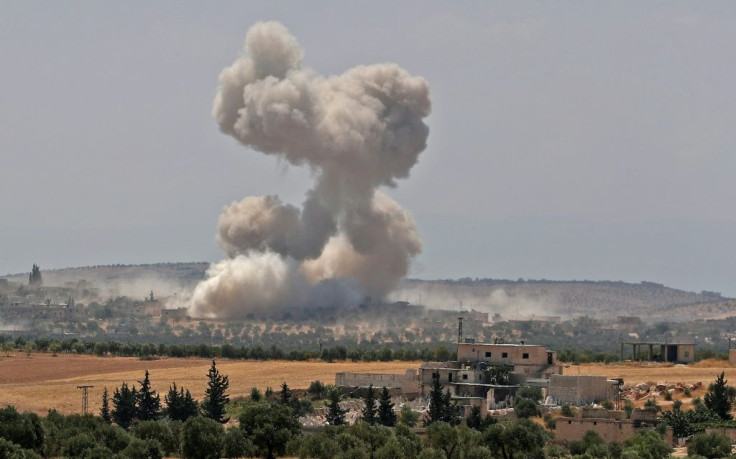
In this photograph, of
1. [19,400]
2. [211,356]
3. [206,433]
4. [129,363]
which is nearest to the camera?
[206,433]

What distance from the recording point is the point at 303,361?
321ft

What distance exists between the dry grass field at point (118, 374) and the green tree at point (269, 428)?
15.9 meters

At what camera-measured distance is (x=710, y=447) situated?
183 ft

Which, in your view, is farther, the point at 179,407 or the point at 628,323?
the point at 628,323

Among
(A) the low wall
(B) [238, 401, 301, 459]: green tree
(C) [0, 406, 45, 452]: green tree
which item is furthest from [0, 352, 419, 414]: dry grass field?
(B) [238, 401, 301, 459]: green tree

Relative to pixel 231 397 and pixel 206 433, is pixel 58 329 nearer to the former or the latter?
pixel 231 397

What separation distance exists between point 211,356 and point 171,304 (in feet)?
170

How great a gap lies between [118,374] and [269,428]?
1340 inches

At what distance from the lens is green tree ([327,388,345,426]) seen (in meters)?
62.8

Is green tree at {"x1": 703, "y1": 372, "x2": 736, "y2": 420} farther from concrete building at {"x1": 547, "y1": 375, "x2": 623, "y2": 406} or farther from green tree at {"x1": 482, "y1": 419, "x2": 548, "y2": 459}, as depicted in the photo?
green tree at {"x1": 482, "y1": 419, "x2": 548, "y2": 459}

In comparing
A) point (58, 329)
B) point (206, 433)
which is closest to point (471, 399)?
point (206, 433)

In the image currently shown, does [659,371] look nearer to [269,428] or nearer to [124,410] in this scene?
[124,410]

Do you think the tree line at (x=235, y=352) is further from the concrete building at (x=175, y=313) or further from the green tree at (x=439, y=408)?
the green tree at (x=439, y=408)

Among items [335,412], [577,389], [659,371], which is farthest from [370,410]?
[659,371]
